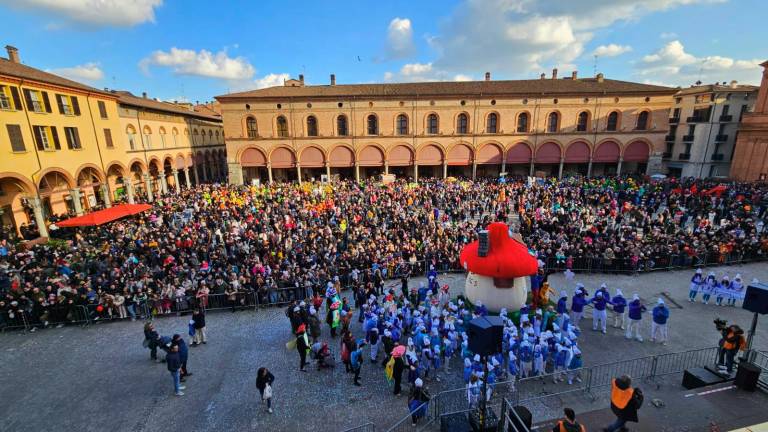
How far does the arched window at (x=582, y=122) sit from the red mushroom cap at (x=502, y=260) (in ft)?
109

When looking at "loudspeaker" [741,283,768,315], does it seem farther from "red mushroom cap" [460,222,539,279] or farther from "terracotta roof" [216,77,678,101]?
"terracotta roof" [216,77,678,101]

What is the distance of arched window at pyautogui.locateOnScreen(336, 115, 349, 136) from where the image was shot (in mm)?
37219

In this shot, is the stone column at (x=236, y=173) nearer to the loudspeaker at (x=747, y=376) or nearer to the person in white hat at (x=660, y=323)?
the person in white hat at (x=660, y=323)

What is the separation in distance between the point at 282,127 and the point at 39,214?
833 inches

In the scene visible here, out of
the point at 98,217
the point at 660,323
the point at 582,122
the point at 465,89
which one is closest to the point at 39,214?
the point at 98,217

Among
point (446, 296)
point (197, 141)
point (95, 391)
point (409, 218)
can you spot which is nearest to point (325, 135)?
point (197, 141)

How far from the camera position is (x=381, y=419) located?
771 centimetres

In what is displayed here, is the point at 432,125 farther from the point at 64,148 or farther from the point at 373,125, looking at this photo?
the point at 64,148

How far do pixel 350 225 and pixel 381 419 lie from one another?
1303 centimetres

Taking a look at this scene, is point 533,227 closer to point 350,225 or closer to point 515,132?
point 350,225

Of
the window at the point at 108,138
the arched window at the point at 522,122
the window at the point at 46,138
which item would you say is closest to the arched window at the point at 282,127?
the window at the point at 108,138

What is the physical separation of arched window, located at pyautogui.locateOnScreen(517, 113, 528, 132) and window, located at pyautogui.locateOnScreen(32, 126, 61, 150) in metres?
38.6

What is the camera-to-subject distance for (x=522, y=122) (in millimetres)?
37500

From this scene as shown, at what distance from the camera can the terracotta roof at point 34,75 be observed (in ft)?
63.9
